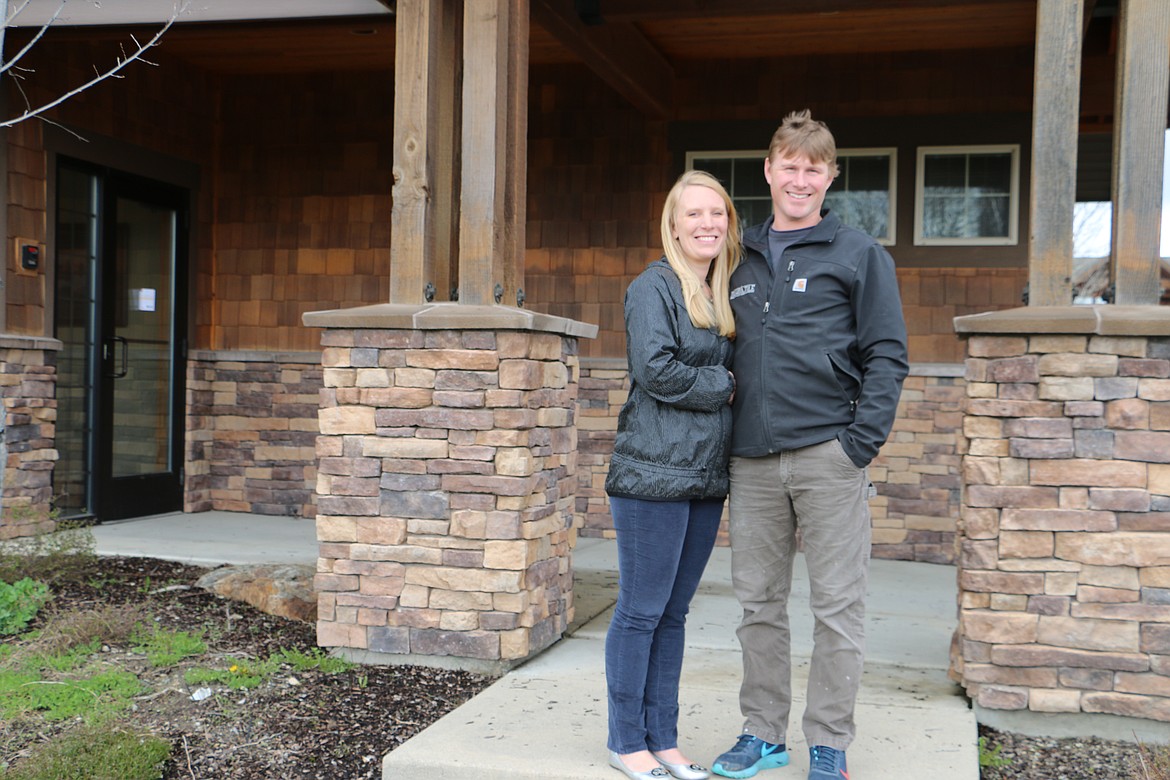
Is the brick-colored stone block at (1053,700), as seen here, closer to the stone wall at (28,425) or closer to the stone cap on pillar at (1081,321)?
the stone cap on pillar at (1081,321)

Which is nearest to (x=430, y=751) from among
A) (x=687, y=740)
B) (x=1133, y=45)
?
(x=687, y=740)

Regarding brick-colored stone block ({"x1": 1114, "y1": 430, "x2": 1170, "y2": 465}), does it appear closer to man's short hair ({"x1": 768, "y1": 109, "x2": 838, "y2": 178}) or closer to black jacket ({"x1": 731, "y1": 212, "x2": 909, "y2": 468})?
black jacket ({"x1": 731, "y1": 212, "x2": 909, "y2": 468})

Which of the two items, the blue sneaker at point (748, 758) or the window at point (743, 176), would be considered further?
the window at point (743, 176)

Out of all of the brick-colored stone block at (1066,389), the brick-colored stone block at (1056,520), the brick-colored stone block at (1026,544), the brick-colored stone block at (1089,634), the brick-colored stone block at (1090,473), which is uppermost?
the brick-colored stone block at (1066,389)

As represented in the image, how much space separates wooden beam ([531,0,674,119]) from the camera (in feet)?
19.0

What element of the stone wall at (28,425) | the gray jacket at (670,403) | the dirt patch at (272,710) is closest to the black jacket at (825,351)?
the gray jacket at (670,403)

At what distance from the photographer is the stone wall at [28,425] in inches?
245

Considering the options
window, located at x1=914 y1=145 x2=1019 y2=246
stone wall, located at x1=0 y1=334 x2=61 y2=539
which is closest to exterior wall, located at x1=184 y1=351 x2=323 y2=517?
stone wall, located at x1=0 y1=334 x2=61 y2=539

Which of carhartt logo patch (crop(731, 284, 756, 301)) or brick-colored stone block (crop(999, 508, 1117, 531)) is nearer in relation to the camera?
carhartt logo patch (crop(731, 284, 756, 301))

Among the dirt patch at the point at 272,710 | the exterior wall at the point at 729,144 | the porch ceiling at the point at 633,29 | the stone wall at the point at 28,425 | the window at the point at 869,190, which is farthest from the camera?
the window at the point at 869,190

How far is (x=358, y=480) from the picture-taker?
4262 millimetres

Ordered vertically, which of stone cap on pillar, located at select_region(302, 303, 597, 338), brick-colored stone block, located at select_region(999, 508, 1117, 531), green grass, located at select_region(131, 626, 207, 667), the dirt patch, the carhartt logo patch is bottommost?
the dirt patch

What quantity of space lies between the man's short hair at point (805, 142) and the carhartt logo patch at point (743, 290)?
0.35 meters

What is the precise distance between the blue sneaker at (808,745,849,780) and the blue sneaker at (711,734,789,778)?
0.17m
